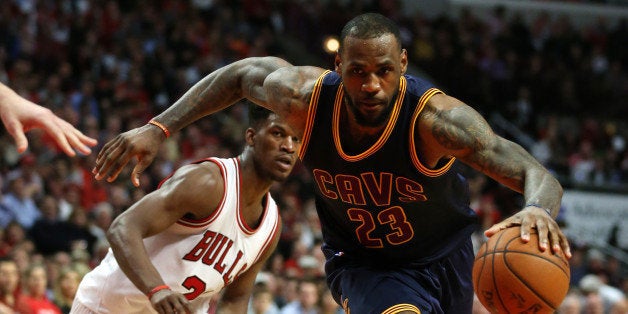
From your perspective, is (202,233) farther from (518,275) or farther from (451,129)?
(518,275)

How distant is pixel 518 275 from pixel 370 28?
123 centimetres

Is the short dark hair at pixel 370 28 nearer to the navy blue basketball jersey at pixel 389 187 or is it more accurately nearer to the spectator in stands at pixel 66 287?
the navy blue basketball jersey at pixel 389 187

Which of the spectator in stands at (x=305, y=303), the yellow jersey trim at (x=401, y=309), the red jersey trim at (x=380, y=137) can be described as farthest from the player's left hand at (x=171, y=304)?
the spectator in stands at (x=305, y=303)

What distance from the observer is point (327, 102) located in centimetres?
425

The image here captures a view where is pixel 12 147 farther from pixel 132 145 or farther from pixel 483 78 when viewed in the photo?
pixel 483 78

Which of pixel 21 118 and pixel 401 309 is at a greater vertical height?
pixel 21 118

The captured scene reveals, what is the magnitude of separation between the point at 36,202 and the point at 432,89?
6790mm

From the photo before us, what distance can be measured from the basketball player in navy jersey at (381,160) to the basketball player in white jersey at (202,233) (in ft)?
1.29

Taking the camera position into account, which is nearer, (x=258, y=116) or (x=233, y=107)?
(x=258, y=116)

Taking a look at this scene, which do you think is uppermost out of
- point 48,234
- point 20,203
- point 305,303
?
point 20,203

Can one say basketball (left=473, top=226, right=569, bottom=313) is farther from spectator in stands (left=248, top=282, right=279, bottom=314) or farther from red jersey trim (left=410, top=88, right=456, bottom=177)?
spectator in stands (left=248, top=282, right=279, bottom=314)

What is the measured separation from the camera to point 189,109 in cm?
486

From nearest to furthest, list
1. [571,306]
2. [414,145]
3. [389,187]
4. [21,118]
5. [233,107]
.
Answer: [21,118] → [414,145] → [389,187] → [571,306] → [233,107]

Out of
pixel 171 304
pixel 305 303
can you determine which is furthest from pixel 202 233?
pixel 305 303
